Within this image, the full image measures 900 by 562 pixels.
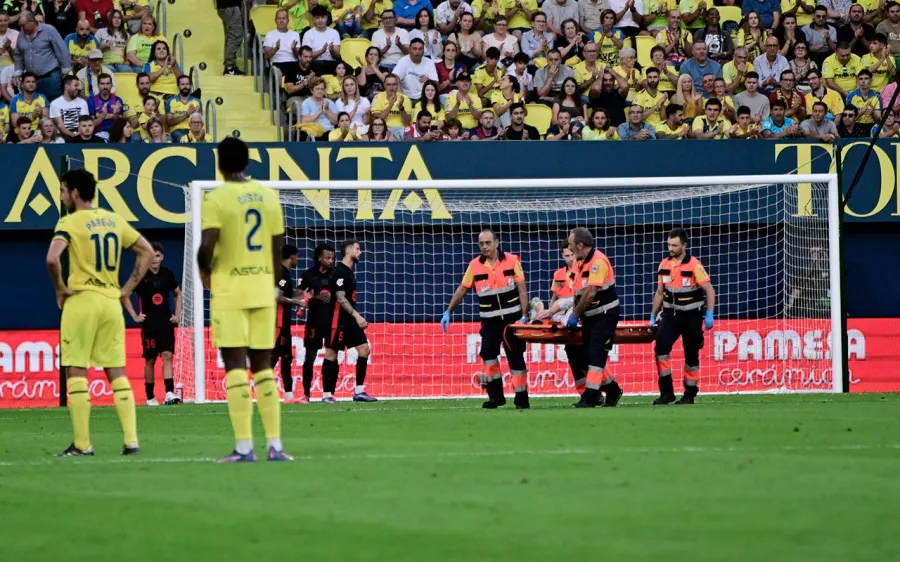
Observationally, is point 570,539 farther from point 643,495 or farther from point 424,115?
point 424,115

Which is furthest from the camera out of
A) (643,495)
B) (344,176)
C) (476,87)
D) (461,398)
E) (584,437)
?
(476,87)

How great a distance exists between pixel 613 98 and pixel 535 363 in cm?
457

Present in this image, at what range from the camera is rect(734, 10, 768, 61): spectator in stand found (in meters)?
23.6

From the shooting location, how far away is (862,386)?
20469 mm

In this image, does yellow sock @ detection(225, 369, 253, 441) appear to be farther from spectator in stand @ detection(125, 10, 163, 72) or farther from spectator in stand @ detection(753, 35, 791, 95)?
spectator in stand @ detection(753, 35, 791, 95)

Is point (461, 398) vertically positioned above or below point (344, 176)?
below

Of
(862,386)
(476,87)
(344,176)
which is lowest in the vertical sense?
(862,386)

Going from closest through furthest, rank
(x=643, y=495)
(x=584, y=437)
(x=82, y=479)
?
(x=643, y=495) → (x=82, y=479) → (x=584, y=437)

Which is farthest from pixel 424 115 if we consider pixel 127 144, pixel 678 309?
pixel 678 309

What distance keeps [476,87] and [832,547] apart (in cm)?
1737

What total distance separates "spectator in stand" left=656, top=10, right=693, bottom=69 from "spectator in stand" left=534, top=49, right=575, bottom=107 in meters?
1.83

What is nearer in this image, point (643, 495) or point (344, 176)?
point (643, 495)

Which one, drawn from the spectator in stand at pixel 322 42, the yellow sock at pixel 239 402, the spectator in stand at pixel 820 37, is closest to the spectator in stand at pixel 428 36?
the spectator in stand at pixel 322 42

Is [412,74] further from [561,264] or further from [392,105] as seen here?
[561,264]
